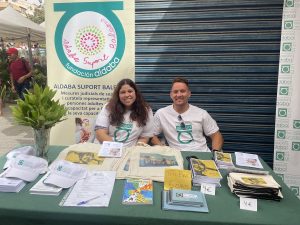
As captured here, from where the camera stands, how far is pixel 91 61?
303 cm

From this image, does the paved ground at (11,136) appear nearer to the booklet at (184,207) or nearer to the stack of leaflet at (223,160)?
the stack of leaflet at (223,160)

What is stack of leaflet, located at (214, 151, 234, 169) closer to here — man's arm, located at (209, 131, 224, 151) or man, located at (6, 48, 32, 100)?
man's arm, located at (209, 131, 224, 151)

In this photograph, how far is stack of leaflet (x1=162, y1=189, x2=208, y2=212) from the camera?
4.23 ft

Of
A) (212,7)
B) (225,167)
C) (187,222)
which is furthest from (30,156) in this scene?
(212,7)

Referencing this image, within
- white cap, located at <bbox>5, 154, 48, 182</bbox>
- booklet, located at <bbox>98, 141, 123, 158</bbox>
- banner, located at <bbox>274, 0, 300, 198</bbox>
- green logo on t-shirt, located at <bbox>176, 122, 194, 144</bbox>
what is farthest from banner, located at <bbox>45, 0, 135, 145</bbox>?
banner, located at <bbox>274, 0, 300, 198</bbox>

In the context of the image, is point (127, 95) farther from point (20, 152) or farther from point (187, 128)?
point (20, 152)

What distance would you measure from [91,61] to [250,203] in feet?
7.59

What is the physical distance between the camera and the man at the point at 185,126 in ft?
8.38

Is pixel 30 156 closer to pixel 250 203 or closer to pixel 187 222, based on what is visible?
pixel 187 222

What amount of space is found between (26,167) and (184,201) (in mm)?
983

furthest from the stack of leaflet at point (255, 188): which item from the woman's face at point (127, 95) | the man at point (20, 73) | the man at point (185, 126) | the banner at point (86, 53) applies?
the man at point (20, 73)

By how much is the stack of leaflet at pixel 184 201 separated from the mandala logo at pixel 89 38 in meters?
1.97

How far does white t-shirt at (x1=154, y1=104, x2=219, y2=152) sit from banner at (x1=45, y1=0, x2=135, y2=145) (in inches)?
29.8

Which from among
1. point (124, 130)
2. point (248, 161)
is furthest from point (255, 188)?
point (124, 130)
